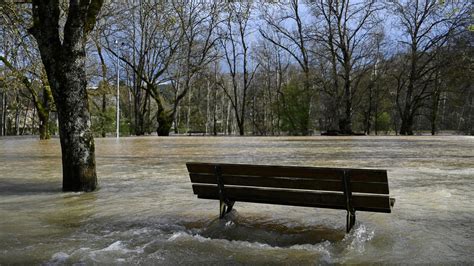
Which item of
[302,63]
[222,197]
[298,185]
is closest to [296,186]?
[298,185]

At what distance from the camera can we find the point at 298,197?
5.77 meters

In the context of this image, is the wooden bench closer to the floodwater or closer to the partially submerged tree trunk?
the floodwater

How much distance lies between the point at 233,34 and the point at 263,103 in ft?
52.7

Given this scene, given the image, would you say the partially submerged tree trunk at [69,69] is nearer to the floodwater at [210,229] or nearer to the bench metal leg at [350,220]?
the floodwater at [210,229]

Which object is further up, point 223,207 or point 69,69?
point 69,69

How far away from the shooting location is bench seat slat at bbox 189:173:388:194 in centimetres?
524

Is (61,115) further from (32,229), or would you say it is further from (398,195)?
(398,195)

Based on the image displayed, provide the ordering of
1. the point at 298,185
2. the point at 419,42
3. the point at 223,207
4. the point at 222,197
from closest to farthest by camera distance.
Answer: the point at 298,185 → the point at 222,197 → the point at 223,207 → the point at 419,42

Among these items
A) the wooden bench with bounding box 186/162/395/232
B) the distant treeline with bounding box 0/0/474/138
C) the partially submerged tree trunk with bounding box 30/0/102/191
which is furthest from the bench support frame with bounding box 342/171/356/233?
the distant treeline with bounding box 0/0/474/138

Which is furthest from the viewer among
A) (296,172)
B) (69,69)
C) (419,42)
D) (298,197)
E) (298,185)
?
(419,42)

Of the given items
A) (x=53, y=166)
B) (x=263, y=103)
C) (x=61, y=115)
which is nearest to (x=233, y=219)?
(x=61, y=115)

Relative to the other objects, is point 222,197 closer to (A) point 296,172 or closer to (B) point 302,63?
(A) point 296,172

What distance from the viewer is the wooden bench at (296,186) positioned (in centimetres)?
527

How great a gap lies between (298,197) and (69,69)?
505cm
